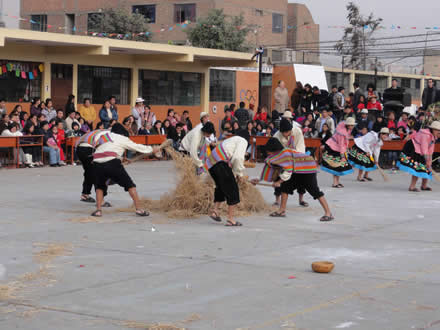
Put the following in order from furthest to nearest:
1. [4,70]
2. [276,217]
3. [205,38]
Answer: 1. [205,38]
2. [4,70]
3. [276,217]

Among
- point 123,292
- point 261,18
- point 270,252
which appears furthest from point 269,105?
point 123,292

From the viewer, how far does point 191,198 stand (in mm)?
12438

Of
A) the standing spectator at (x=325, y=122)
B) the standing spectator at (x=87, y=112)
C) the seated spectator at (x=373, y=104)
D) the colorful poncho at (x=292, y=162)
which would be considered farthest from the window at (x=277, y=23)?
the colorful poncho at (x=292, y=162)

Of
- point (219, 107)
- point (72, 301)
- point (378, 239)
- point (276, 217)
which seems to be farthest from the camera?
point (219, 107)

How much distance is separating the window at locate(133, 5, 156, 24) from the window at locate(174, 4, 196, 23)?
70.5 inches

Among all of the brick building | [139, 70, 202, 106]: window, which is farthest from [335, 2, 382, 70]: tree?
[139, 70, 202, 106]: window

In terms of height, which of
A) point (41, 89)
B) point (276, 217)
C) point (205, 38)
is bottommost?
point (276, 217)

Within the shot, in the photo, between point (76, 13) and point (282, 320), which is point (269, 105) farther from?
point (282, 320)

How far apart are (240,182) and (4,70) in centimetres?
1327

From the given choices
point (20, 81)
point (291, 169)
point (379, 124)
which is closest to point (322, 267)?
point (291, 169)

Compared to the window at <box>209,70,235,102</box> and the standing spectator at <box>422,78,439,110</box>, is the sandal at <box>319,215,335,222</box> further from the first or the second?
the window at <box>209,70,235,102</box>

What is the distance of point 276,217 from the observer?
12516 mm

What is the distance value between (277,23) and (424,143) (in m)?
43.2

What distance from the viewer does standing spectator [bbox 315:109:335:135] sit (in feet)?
78.5
